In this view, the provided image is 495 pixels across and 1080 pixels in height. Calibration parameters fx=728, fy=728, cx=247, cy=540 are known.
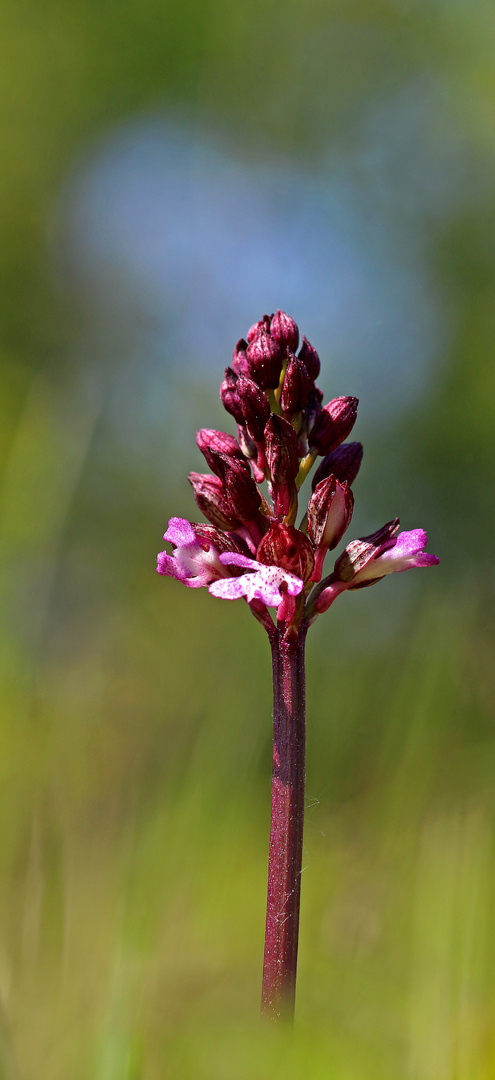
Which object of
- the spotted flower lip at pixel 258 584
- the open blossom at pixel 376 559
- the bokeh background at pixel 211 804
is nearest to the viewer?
the bokeh background at pixel 211 804

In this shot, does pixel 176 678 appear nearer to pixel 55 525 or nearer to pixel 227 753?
pixel 55 525

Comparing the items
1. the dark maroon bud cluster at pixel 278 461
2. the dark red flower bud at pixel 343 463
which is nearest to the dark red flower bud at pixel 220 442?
the dark maroon bud cluster at pixel 278 461

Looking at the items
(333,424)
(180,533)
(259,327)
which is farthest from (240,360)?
(180,533)

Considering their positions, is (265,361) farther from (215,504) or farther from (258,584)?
(258,584)

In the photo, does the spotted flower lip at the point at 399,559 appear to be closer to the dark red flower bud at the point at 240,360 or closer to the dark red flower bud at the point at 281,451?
the dark red flower bud at the point at 281,451

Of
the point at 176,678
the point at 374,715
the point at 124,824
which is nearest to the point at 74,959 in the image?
the point at 124,824
